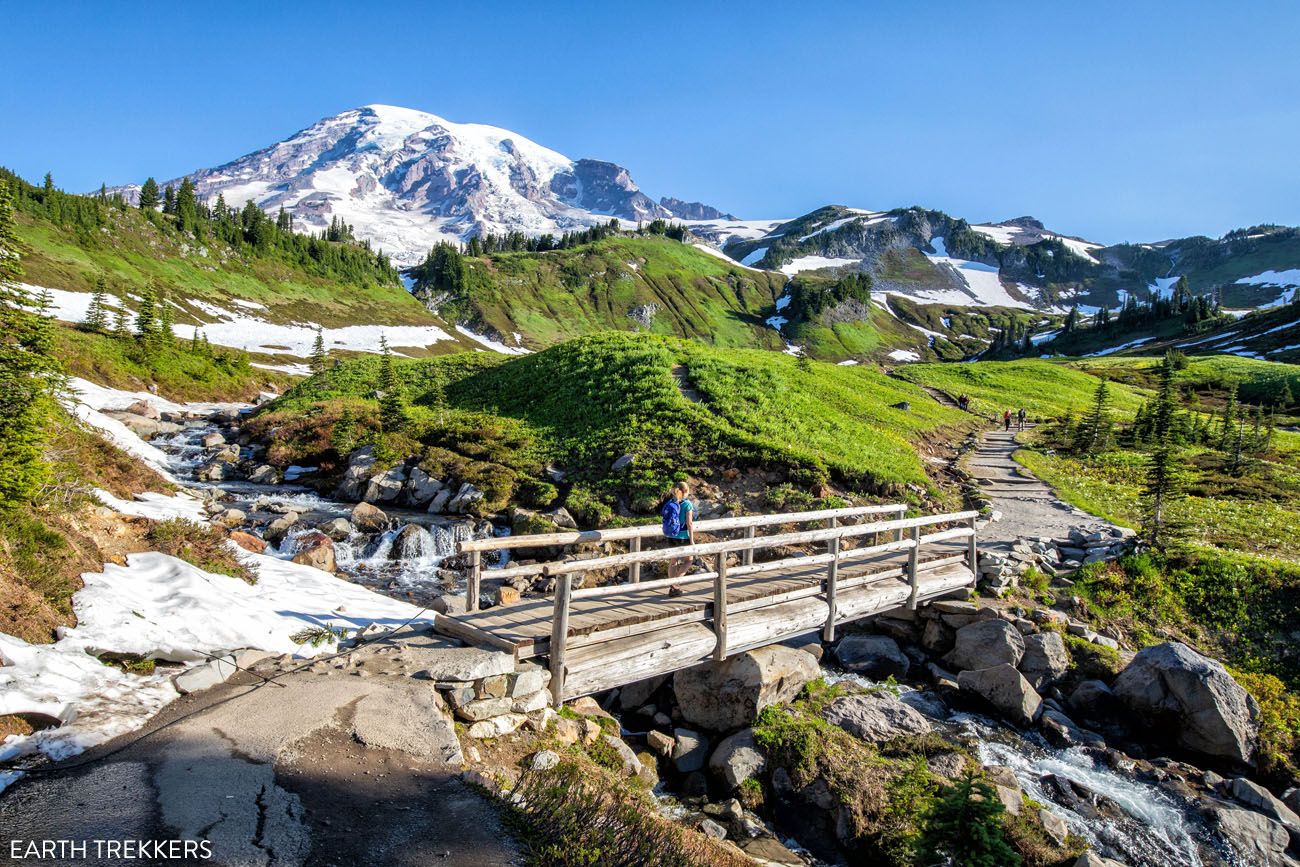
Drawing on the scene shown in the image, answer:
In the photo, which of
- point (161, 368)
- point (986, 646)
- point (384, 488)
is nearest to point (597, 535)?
point (986, 646)

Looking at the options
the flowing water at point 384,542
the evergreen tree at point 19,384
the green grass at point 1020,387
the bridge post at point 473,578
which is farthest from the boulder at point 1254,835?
the green grass at point 1020,387

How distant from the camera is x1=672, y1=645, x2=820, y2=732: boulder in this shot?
11.8m

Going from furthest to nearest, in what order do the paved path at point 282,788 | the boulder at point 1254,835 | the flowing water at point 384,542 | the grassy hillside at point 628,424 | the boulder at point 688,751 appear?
the grassy hillside at point 628,424, the flowing water at point 384,542, the boulder at point 688,751, the boulder at point 1254,835, the paved path at point 282,788

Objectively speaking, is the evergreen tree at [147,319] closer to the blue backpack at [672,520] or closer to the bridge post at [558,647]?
the blue backpack at [672,520]

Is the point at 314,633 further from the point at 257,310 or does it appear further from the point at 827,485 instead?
the point at 257,310

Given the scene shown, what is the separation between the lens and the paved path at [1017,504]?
22641mm

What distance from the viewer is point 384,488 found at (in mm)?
25984

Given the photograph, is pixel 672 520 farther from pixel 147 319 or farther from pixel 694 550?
pixel 147 319

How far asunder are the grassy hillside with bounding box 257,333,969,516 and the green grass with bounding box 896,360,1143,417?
84.3 feet

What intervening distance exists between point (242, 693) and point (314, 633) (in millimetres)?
2484

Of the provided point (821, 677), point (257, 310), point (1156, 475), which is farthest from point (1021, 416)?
point (257, 310)

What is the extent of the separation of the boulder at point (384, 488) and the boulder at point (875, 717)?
1994cm

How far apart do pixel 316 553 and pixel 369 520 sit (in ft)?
14.3

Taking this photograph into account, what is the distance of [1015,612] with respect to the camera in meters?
16.2
